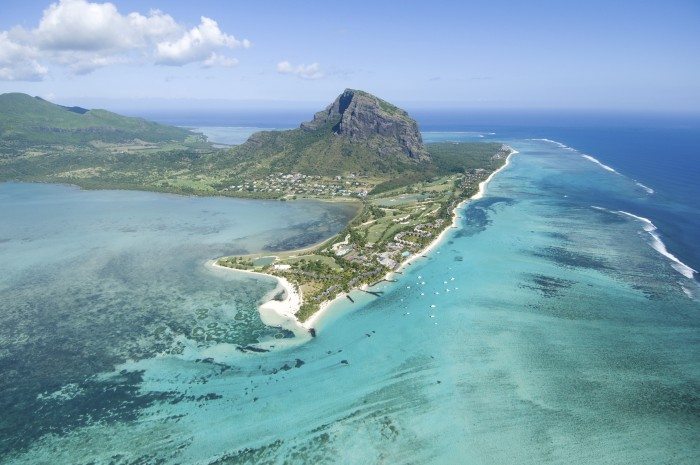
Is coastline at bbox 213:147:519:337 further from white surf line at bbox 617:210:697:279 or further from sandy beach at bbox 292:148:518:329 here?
white surf line at bbox 617:210:697:279

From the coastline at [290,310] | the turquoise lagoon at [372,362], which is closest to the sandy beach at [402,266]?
the coastline at [290,310]

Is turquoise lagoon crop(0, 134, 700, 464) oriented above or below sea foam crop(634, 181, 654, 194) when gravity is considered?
below

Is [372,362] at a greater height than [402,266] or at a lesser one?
lesser

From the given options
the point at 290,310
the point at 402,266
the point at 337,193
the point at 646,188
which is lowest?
the point at 290,310

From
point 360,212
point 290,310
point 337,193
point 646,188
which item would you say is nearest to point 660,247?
point 646,188

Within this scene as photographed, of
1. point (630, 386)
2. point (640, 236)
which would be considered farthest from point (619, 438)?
point (640, 236)

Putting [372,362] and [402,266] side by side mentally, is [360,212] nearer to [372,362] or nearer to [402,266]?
[402,266]

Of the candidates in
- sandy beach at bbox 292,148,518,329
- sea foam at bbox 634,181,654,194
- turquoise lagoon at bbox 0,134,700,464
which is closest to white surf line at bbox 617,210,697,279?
turquoise lagoon at bbox 0,134,700,464

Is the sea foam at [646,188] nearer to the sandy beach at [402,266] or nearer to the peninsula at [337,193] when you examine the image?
the peninsula at [337,193]
